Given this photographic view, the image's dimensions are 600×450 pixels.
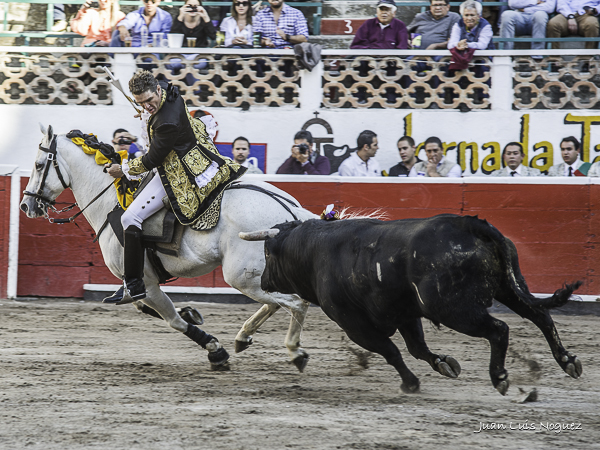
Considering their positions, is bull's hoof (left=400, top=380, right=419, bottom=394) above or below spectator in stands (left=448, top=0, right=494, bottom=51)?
below

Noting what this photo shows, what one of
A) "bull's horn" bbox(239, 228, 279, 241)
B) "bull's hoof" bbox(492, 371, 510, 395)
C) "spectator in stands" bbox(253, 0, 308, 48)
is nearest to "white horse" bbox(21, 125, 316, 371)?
"bull's horn" bbox(239, 228, 279, 241)

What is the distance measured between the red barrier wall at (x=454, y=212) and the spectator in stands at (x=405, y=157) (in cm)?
32

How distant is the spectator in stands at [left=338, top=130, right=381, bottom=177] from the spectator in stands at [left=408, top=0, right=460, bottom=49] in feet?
4.86

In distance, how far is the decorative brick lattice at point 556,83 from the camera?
8.65 metres

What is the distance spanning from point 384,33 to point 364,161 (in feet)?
5.52

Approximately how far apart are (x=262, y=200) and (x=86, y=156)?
151 centimetres

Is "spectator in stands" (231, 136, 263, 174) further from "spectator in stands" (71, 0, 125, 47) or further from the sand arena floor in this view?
"spectator in stands" (71, 0, 125, 47)

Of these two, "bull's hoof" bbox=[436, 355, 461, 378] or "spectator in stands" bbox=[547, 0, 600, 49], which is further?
"spectator in stands" bbox=[547, 0, 600, 49]

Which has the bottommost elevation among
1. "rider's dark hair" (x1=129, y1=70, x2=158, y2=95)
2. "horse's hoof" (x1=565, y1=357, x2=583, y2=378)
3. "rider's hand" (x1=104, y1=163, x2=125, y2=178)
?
"horse's hoof" (x1=565, y1=357, x2=583, y2=378)

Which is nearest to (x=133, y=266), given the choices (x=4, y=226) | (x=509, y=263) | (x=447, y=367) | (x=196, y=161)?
(x=196, y=161)

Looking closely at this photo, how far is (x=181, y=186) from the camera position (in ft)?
16.5

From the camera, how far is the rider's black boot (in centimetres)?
509

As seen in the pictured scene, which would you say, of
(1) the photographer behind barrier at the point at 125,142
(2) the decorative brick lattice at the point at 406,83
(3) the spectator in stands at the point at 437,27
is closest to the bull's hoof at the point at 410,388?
(1) the photographer behind barrier at the point at 125,142

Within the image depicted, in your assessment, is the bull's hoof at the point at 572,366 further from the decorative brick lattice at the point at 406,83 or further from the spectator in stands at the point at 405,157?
the decorative brick lattice at the point at 406,83
